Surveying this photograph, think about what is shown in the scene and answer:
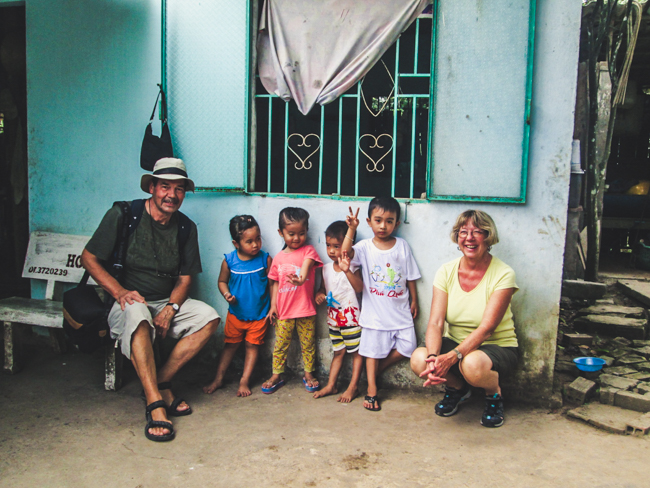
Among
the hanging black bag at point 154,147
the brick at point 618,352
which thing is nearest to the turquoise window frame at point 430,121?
the hanging black bag at point 154,147

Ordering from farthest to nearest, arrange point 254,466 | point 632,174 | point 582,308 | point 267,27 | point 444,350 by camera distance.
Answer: point 632,174
point 582,308
point 267,27
point 444,350
point 254,466

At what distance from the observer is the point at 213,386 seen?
3633mm

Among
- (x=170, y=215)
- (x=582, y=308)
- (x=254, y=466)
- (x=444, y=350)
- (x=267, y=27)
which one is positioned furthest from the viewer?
(x=582, y=308)

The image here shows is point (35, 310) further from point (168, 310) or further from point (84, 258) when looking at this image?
point (168, 310)

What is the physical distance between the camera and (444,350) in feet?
10.7

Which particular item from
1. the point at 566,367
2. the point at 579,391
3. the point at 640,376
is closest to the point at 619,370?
the point at 640,376

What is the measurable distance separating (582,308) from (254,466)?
4927 mm

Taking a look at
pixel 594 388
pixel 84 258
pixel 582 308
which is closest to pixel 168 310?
pixel 84 258

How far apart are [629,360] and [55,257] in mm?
5176

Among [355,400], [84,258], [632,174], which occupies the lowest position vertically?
[355,400]

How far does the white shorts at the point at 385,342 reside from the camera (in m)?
3.52

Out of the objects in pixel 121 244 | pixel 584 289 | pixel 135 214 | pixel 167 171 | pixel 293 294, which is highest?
pixel 167 171

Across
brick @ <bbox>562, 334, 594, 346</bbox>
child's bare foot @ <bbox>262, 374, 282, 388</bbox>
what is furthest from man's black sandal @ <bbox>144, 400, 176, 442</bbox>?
brick @ <bbox>562, 334, 594, 346</bbox>

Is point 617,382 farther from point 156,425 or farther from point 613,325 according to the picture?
point 156,425
